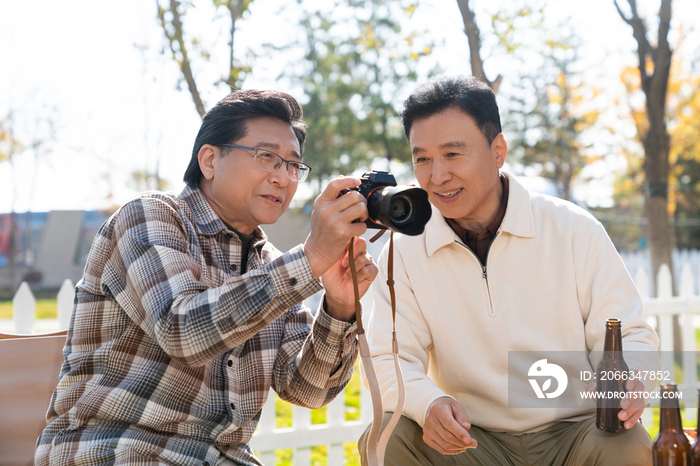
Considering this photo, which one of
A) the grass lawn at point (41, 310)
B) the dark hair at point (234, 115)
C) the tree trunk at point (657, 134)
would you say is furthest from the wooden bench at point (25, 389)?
the grass lawn at point (41, 310)

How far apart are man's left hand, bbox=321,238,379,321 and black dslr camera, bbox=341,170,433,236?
28 cm

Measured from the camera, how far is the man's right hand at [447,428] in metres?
2.10

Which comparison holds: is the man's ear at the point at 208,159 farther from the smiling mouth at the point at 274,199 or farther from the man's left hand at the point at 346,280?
the man's left hand at the point at 346,280

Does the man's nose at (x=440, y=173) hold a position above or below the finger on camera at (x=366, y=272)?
above

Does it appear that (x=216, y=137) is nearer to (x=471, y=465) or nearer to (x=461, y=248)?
(x=461, y=248)

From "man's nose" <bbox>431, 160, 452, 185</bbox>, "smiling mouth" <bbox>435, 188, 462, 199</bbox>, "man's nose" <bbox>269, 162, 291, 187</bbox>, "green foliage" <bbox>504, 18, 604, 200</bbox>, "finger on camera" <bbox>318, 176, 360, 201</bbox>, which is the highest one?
"green foliage" <bbox>504, 18, 604, 200</bbox>

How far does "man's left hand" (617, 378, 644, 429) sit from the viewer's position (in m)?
2.01

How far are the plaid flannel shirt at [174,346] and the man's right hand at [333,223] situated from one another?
0.15ft

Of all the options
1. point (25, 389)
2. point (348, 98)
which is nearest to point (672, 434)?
point (25, 389)

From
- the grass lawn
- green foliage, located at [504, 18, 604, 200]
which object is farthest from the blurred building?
green foliage, located at [504, 18, 604, 200]

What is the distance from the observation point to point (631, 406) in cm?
202

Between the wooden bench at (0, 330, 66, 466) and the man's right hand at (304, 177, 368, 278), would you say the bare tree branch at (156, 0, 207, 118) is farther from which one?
the man's right hand at (304, 177, 368, 278)

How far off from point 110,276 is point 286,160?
0.79m

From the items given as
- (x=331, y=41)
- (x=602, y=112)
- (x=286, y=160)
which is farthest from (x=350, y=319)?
(x=602, y=112)
